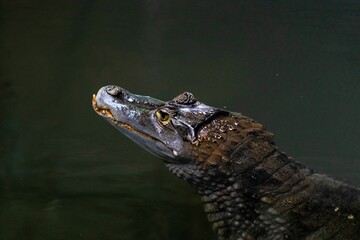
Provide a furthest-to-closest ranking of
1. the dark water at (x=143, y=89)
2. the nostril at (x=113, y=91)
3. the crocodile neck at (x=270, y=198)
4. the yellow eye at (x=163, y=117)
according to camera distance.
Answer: the dark water at (x=143, y=89) < the nostril at (x=113, y=91) < the yellow eye at (x=163, y=117) < the crocodile neck at (x=270, y=198)

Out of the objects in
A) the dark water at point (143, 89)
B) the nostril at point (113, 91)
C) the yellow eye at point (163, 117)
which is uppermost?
the nostril at point (113, 91)

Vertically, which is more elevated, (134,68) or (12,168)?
(134,68)

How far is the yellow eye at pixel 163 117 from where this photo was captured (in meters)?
2.47

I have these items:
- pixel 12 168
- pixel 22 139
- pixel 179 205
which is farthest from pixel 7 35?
pixel 179 205

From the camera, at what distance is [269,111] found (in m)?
3.70

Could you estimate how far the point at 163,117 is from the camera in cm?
249

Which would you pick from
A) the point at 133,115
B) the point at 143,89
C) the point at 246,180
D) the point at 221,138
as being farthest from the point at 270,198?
the point at 143,89

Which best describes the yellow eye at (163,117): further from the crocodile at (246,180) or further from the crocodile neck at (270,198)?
the crocodile neck at (270,198)

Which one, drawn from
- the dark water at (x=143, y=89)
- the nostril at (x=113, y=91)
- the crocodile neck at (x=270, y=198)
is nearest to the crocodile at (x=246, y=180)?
the crocodile neck at (x=270, y=198)

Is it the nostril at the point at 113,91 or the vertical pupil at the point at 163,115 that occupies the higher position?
the nostril at the point at 113,91

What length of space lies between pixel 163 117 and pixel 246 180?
445mm

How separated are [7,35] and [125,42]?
3.07 feet

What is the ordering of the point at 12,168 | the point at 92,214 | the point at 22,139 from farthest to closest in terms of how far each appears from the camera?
the point at 22,139 < the point at 12,168 < the point at 92,214

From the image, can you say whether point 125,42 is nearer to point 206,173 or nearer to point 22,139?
point 22,139
